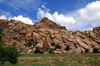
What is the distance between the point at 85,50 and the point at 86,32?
921 inches

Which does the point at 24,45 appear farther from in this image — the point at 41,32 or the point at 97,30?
the point at 97,30

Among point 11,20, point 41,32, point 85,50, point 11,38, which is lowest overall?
point 85,50

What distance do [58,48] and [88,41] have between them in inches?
1205

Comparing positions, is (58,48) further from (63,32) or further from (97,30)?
(97,30)

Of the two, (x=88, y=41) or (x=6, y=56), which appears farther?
(x=88, y=41)

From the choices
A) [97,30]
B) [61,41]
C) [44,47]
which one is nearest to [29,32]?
[44,47]

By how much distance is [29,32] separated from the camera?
6750 centimetres

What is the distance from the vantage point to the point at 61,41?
63.8 metres

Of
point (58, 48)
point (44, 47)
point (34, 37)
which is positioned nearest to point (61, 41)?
point (58, 48)

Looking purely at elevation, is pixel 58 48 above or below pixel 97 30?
below

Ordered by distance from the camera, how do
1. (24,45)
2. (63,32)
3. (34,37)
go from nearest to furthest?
1. (24,45)
2. (34,37)
3. (63,32)

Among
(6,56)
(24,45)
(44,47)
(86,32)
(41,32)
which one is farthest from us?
(86,32)


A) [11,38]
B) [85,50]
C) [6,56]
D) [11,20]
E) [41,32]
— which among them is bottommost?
[85,50]

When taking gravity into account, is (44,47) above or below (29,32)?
below
